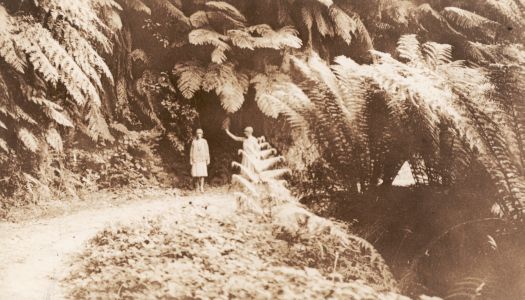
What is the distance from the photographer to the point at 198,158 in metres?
7.03

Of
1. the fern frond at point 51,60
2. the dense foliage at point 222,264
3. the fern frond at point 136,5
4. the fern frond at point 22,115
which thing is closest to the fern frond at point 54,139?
the fern frond at point 22,115

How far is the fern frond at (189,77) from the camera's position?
21.5ft

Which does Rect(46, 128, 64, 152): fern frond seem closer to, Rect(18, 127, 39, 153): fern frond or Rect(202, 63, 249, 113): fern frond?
Rect(18, 127, 39, 153): fern frond

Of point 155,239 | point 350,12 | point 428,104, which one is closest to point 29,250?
point 155,239

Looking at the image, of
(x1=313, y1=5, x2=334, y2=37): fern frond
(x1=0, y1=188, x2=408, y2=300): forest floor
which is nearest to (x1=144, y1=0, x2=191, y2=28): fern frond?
(x1=313, y1=5, x2=334, y2=37): fern frond

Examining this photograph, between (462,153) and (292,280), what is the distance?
1.74m

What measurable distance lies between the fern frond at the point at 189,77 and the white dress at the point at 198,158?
29.6 inches

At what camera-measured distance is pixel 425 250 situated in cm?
364

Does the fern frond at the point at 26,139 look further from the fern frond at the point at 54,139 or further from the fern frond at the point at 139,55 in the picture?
the fern frond at the point at 139,55

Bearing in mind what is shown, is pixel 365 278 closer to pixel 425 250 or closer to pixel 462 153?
pixel 425 250

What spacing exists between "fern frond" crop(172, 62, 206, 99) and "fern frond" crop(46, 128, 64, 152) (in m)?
1.80

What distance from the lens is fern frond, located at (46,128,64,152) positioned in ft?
17.2

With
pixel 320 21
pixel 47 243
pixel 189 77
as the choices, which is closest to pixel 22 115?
pixel 47 243

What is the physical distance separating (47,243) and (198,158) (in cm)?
322
